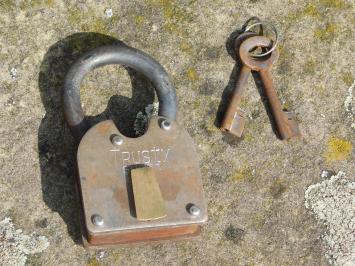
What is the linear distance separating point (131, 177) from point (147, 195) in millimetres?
69

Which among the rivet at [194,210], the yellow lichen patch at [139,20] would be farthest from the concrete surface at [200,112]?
the rivet at [194,210]

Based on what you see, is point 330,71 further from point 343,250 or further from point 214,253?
point 214,253

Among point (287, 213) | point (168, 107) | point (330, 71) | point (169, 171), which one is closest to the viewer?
point (169, 171)

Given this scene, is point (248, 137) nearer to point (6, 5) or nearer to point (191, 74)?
point (191, 74)

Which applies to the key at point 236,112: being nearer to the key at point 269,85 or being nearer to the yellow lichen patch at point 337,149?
the key at point 269,85

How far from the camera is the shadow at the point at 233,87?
219cm

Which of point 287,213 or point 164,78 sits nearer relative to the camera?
point 164,78

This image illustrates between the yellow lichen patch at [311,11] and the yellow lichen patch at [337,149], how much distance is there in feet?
1.49

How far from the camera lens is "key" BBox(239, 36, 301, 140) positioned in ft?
7.23

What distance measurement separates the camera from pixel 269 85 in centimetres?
223

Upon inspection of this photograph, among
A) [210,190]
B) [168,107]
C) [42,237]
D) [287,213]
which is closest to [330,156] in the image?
[287,213]

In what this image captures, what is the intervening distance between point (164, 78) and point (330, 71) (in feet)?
2.14

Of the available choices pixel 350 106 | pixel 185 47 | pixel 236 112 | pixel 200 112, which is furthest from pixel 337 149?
pixel 185 47

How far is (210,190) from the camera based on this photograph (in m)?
2.13
